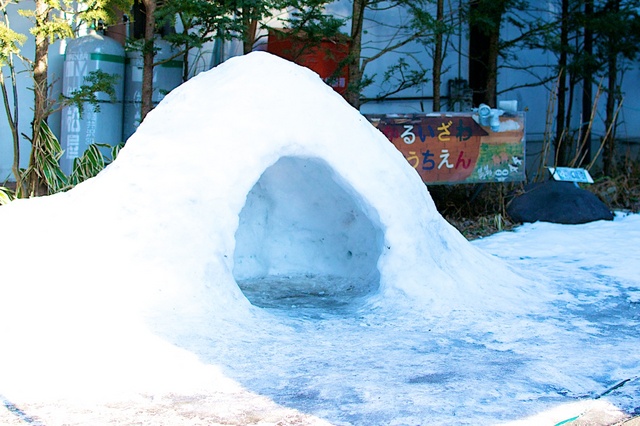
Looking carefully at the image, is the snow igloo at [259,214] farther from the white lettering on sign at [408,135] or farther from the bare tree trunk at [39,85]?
the bare tree trunk at [39,85]

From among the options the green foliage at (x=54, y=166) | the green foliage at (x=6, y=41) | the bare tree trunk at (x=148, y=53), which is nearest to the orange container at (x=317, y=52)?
the bare tree trunk at (x=148, y=53)

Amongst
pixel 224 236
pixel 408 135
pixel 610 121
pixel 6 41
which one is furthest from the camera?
pixel 610 121

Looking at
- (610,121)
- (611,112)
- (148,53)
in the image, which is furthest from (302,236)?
(611,112)

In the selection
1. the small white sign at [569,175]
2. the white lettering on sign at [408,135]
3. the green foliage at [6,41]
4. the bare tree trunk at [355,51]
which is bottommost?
the small white sign at [569,175]

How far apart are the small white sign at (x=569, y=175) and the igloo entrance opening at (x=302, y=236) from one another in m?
3.56

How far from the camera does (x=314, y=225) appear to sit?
5.62 m

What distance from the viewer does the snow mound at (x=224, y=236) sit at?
3.45 m

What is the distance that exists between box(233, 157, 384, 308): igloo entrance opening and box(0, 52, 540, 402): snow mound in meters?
0.01

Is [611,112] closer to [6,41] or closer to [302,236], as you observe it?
[302,236]

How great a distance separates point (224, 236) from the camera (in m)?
4.03

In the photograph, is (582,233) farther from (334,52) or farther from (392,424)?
(392,424)

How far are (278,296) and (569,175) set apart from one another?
15.0 feet

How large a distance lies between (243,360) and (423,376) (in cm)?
79

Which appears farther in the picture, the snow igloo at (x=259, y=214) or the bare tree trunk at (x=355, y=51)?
the bare tree trunk at (x=355, y=51)
